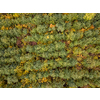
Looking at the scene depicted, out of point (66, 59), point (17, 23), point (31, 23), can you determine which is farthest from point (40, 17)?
point (66, 59)

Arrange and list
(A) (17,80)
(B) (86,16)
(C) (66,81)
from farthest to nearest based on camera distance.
A: 1. (C) (66,81)
2. (A) (17,80)
3. (B) (86,16)

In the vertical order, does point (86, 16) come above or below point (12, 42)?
above

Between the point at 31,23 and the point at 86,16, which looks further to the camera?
the point at 31,23

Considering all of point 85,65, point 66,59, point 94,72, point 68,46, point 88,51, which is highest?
point 68,46

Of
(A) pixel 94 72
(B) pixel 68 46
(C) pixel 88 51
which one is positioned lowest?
(A) pixel 94 72

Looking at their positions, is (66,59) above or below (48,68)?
above

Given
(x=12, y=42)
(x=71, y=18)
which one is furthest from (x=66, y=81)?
(x=12, y=42)

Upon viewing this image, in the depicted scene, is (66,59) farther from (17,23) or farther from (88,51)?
(17,23)

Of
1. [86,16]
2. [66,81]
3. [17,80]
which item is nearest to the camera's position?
[86,16]

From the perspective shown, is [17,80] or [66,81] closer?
[17,80]

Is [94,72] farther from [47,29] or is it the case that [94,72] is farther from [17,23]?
[17,23]
